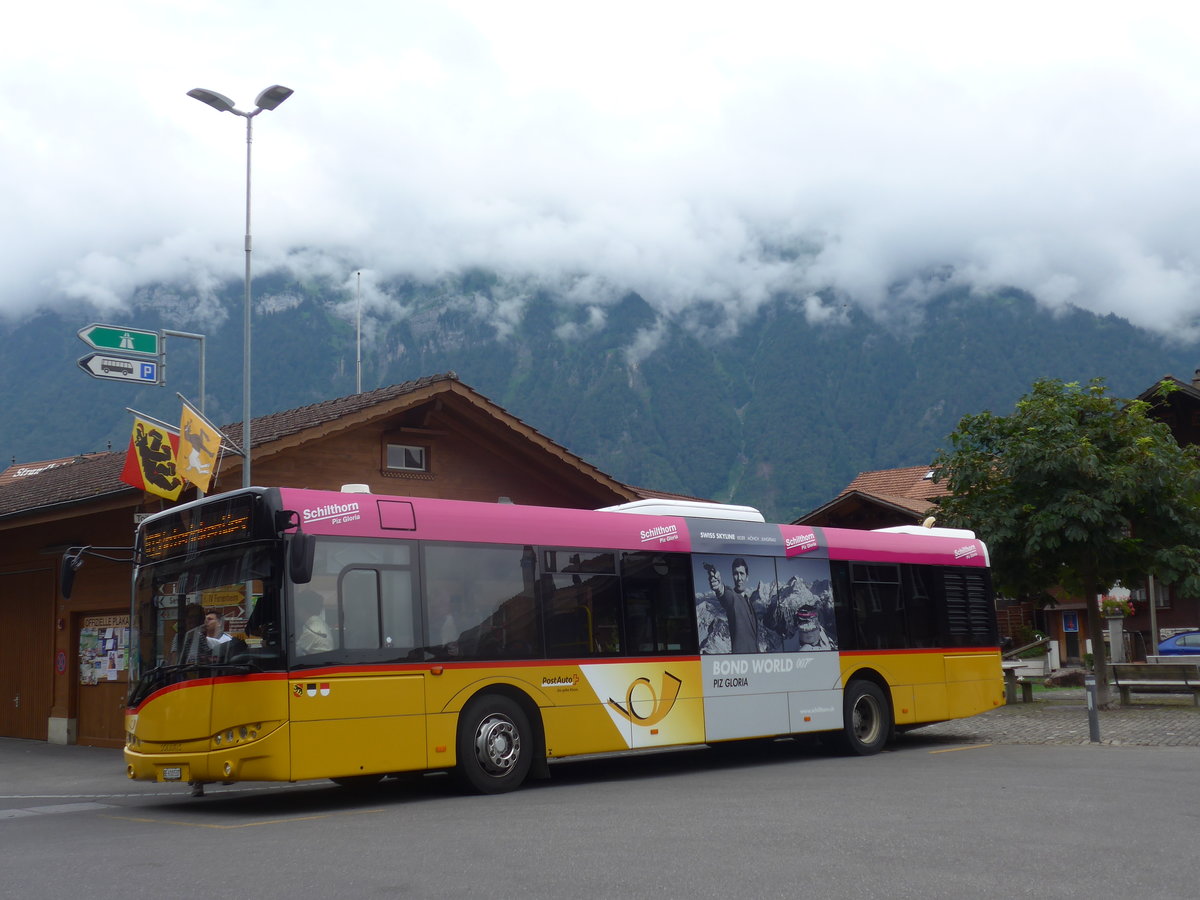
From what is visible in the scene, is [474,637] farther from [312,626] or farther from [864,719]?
[864,719]

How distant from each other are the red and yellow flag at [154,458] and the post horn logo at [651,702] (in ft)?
23.8

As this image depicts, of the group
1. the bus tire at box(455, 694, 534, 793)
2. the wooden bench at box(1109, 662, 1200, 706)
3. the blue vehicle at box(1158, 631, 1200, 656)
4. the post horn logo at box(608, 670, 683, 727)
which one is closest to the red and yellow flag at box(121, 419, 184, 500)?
the bus tire at box(455, 694, 534, 793)

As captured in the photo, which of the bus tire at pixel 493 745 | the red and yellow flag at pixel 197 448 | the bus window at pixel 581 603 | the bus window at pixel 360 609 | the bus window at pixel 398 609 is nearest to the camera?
the bus window at pixel 360 609

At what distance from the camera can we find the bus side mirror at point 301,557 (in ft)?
35.1

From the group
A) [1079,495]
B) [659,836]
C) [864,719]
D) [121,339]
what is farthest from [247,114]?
[1079,495]

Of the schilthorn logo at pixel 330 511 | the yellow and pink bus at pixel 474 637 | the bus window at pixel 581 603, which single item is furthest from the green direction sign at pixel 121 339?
the bus window at pixel 581 603

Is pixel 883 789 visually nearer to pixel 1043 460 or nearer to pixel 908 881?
pixel 908 881

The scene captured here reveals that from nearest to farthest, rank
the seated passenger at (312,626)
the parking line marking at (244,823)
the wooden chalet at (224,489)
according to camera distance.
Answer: the parking line marking at (244,823) < the seated passenger at (312,626) < the wooden chalet at (224,489)

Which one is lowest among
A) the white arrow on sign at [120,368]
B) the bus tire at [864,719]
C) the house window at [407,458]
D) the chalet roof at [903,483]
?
the bus tire at [864,719]

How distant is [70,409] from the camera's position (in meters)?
140

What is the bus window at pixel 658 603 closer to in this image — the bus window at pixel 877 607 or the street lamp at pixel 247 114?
the bus window at pixel 877 607

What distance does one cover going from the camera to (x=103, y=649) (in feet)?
70.7

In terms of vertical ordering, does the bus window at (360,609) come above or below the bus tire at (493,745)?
above

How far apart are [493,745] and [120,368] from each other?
785cm
